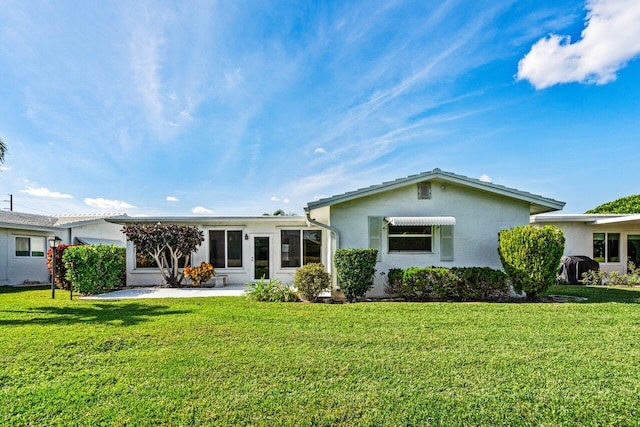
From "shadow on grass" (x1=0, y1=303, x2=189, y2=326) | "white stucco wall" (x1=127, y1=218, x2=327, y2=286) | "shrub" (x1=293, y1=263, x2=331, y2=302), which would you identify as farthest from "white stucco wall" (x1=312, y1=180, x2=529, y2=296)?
"shadow on grass" (x1=0, y1=303, x2=189, y2=326)

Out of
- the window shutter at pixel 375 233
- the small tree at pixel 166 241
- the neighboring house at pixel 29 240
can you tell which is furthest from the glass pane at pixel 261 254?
the neighboring house at pixel 29 240

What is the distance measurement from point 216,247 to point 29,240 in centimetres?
1268

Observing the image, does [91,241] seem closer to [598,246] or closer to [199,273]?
[199,273]

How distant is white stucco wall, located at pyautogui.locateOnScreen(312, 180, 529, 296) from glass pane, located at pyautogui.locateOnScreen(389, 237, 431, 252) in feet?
0.70

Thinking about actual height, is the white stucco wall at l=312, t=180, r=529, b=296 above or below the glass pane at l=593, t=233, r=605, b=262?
above

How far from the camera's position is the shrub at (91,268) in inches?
517

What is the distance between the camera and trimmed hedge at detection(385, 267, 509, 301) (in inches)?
440

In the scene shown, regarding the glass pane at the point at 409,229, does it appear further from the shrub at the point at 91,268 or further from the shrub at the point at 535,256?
the shrub at the point at 91,268

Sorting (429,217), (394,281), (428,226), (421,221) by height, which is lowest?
(394,281)

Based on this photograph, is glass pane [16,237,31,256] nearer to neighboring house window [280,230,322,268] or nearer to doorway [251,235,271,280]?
doorway [251,235,271,280]

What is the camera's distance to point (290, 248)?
53.6 feet

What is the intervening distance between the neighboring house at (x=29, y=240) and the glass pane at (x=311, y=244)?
1172 cm

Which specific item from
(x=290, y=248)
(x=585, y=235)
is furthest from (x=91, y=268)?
(x=585, y=235)

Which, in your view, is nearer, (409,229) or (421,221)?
(421,221)
